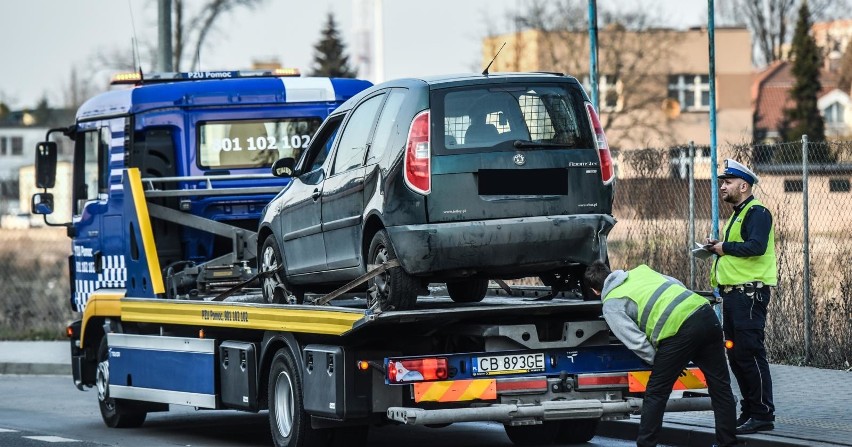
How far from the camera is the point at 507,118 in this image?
33.1 feet

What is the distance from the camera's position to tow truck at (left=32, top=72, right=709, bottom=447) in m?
9.98

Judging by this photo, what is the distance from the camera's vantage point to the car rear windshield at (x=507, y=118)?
9992mm

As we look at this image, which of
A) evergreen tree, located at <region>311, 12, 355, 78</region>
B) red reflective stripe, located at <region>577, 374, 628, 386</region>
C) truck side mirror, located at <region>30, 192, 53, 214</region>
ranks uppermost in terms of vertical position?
evergreen tree, located at <region>311, 12, 355, 78</region>

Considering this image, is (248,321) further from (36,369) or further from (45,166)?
(36,369)

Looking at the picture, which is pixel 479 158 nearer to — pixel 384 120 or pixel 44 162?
pixel 384 120

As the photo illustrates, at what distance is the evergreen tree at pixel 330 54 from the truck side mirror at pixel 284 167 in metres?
67.9

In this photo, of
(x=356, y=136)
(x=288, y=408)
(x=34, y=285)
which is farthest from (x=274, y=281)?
(x=34, y=285)

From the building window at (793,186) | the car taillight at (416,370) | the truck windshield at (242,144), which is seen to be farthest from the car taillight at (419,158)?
the building window at (793,186)

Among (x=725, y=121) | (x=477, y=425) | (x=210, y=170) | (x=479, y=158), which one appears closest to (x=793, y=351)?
(x=477, y=425)

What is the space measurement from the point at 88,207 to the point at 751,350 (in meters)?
7.02

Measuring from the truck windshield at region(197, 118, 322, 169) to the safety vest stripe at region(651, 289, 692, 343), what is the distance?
5.87m

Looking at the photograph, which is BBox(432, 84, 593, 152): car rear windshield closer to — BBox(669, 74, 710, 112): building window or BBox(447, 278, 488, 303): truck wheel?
BBox(447, 278, 488, 303): truck wheel

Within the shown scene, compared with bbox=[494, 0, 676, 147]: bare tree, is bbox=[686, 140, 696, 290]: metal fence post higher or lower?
lower

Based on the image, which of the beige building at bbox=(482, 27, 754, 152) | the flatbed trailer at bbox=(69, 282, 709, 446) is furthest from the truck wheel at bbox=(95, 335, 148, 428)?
the beige building at bbox=(482, 27, 754, 152)
